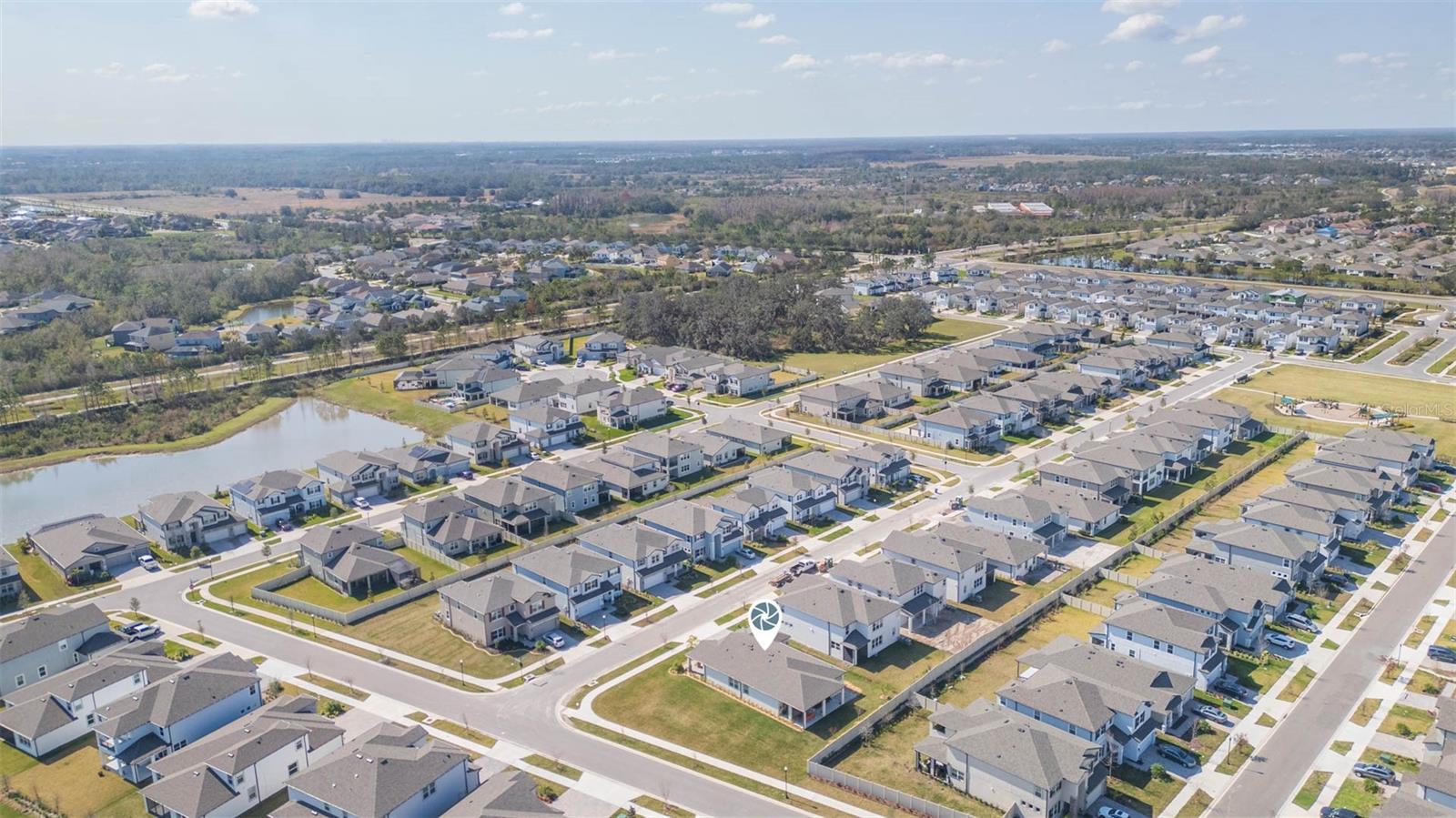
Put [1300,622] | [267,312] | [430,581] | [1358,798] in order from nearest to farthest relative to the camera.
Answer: [1358,798] < [1300,622] < [430,581] < [267,312]

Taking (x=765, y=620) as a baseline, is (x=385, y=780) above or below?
above

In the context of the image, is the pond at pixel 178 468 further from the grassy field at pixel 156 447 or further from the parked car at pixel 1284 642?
the parked car at pixel 1284 642

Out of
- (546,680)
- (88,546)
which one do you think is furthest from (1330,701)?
(88,546)

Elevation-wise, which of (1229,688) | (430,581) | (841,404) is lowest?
(1229,688)

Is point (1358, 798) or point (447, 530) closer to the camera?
point (1358, 798)

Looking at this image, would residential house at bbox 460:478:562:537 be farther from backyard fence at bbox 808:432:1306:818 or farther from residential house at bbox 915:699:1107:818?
residential house at bbox 915:699:1107:818

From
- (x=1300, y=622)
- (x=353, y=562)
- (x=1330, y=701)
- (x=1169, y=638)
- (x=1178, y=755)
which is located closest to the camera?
(x=1178, y=755)

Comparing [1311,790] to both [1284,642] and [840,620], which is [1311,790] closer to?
[1284,642]
